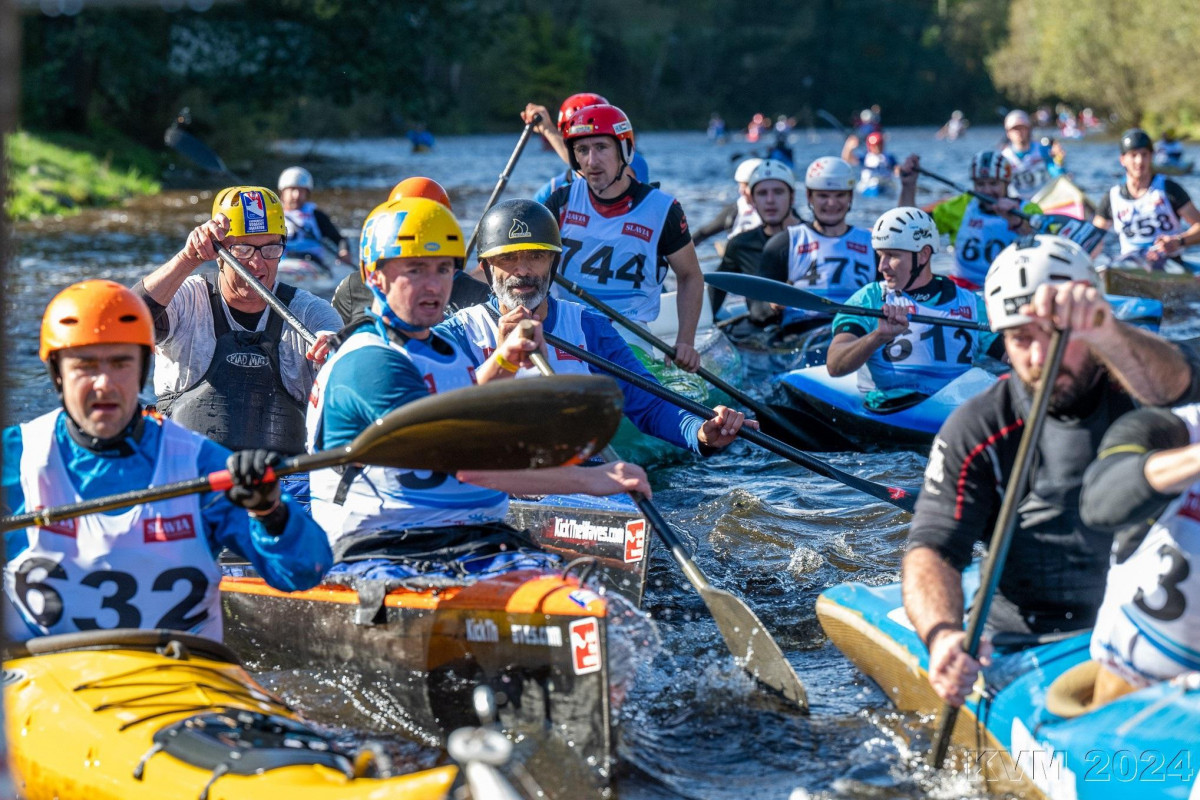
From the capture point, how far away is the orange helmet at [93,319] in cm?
382

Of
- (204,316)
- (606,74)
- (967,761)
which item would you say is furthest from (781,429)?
(606,74)

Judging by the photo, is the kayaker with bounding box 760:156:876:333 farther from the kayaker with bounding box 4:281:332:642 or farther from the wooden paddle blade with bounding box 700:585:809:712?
the kayaker with bounding box 4:281:332:642

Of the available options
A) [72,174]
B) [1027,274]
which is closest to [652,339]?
[1027,274]

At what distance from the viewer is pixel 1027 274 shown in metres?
3.71

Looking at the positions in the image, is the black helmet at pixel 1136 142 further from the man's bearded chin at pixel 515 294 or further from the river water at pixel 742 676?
the man's bearded chin at pixel 515 294

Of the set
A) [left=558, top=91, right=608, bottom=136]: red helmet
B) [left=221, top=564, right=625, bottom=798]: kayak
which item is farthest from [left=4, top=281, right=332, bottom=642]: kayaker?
[left=558, top=91, right=608, bottom=136]: red helmet

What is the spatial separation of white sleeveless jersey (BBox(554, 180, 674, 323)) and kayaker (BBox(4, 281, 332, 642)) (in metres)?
4.47

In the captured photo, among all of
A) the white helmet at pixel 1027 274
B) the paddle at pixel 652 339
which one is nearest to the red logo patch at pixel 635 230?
the paddle at pixel 652 339

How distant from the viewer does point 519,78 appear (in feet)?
238

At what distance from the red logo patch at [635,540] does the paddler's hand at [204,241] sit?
2153mm

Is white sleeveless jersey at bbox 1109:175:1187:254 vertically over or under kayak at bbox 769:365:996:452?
over

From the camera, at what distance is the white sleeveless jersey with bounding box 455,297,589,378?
223 inches

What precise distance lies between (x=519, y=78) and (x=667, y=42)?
14.4 m

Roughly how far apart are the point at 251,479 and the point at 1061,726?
2.25 meters
